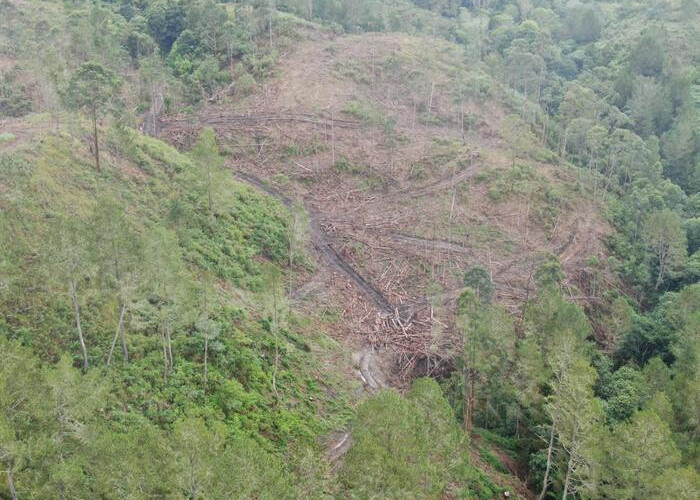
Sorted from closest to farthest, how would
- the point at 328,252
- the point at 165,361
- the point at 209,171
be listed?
the point at 165,361, the point at 209,171, the point at 328,252

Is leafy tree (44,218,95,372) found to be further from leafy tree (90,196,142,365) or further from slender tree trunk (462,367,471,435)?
slender tree trunk (462,367,471,435)

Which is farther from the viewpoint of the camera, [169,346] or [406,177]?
[406,177]

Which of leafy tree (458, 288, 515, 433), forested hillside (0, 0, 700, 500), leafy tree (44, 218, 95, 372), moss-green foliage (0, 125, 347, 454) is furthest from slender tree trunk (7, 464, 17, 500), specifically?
leafy tree (458, 288, 515, 433)

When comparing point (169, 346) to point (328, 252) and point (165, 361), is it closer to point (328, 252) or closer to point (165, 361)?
point (165, 361)

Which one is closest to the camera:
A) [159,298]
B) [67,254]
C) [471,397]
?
[67,254]

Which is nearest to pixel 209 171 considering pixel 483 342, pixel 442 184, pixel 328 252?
pixel 328 252

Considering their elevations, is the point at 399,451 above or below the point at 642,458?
above

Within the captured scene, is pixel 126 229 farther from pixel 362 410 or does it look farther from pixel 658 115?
pixel 658 115

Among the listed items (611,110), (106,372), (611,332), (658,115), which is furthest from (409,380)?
(658,115)
